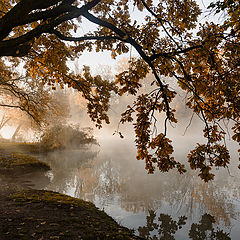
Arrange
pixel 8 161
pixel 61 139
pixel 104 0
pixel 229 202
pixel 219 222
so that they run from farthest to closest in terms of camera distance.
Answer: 1. pixel 61 139
2. pixel 8 161
3. pixel 229 202
4. pixel 219 222
5. pixel 104 0

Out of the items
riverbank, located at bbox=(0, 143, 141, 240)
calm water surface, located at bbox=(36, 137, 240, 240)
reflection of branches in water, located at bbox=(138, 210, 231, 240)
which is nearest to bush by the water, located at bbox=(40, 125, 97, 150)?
calm water surface, located at bbox=(36, 137, 240, 240)

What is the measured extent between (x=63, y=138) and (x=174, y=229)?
61.4 ft

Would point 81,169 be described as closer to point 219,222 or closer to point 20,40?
point 219,222

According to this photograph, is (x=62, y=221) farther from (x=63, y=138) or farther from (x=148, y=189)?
(x=63, y=138)

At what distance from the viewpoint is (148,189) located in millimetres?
9938

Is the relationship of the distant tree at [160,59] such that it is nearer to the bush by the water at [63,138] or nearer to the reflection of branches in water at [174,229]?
the reflection of branches in water at [174,229]

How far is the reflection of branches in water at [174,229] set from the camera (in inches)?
222

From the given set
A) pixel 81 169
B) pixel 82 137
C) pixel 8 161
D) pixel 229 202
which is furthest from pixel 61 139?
pixel 229 202

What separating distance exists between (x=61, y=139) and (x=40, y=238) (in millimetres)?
18309

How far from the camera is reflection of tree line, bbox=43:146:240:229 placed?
772 cm

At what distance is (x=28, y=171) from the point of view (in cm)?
1159

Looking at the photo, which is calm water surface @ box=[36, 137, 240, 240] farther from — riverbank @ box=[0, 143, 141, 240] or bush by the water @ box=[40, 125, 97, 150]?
bush by the water @ box=[40, 125, 97, 150]

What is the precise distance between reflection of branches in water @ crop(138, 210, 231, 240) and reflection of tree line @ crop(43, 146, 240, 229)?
55cm

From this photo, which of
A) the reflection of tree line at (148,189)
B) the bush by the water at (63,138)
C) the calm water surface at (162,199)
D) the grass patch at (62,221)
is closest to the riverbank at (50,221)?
the grass patch at (62,221)
